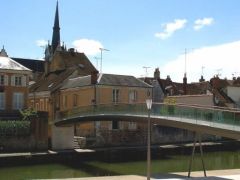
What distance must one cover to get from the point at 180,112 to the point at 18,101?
2141cm

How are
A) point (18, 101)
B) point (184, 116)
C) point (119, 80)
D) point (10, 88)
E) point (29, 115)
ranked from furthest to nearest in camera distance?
point (119, 80) < point (18, 101) < point (10, 88) < point (29, 115) < point (184, 116)

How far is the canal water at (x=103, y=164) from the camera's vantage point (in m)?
29.2

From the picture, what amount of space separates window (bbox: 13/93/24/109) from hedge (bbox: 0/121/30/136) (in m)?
5.14

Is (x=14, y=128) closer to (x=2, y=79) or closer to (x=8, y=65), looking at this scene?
(x=2, y=79)

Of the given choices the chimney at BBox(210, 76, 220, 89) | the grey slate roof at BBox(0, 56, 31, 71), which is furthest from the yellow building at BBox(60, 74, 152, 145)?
the chimney at BBox(210, 76, 220, 89)

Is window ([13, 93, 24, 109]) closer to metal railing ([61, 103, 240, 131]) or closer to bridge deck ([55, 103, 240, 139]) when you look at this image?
bridge deck ([55, 103, 240, 139])

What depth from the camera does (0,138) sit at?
35562mm

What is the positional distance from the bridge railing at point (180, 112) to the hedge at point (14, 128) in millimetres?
4718

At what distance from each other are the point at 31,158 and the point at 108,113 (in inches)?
250

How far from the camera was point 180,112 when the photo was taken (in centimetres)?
2419

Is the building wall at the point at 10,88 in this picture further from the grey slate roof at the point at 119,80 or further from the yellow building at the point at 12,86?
the grey slate roof at the point at 119,80

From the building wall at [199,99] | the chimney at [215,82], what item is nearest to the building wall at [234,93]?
the chimney at [215,82]

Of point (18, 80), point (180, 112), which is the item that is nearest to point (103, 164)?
point (180, 112)

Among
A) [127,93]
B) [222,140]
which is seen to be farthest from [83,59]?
[222,140]
